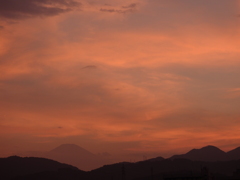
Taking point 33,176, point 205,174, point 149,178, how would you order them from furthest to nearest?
point 33,176, point 149,178, point 205,174

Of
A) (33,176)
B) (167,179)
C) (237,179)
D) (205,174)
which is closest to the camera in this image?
(205,174)

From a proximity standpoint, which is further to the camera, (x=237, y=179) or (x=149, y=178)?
(x=149, y=178)

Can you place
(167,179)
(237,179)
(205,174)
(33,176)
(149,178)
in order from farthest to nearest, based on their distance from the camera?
(33,176), (149,178), (237,179), (167,179), (205,174)

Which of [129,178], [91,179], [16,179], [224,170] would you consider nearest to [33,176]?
[16,179]

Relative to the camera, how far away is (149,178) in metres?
170

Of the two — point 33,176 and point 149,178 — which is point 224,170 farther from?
point 33,176

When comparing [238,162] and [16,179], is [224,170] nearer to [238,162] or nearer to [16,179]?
[238,162]

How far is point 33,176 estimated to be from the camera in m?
196

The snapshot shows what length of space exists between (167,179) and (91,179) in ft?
439

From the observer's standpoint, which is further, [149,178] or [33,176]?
[33,176]

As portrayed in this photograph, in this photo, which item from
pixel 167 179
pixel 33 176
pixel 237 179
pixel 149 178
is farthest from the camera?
pixel 33 176

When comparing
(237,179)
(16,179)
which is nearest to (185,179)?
(237,179)

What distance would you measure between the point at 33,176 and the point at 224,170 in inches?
4163

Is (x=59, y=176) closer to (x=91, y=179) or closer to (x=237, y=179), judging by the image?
(x=91, y=179)
